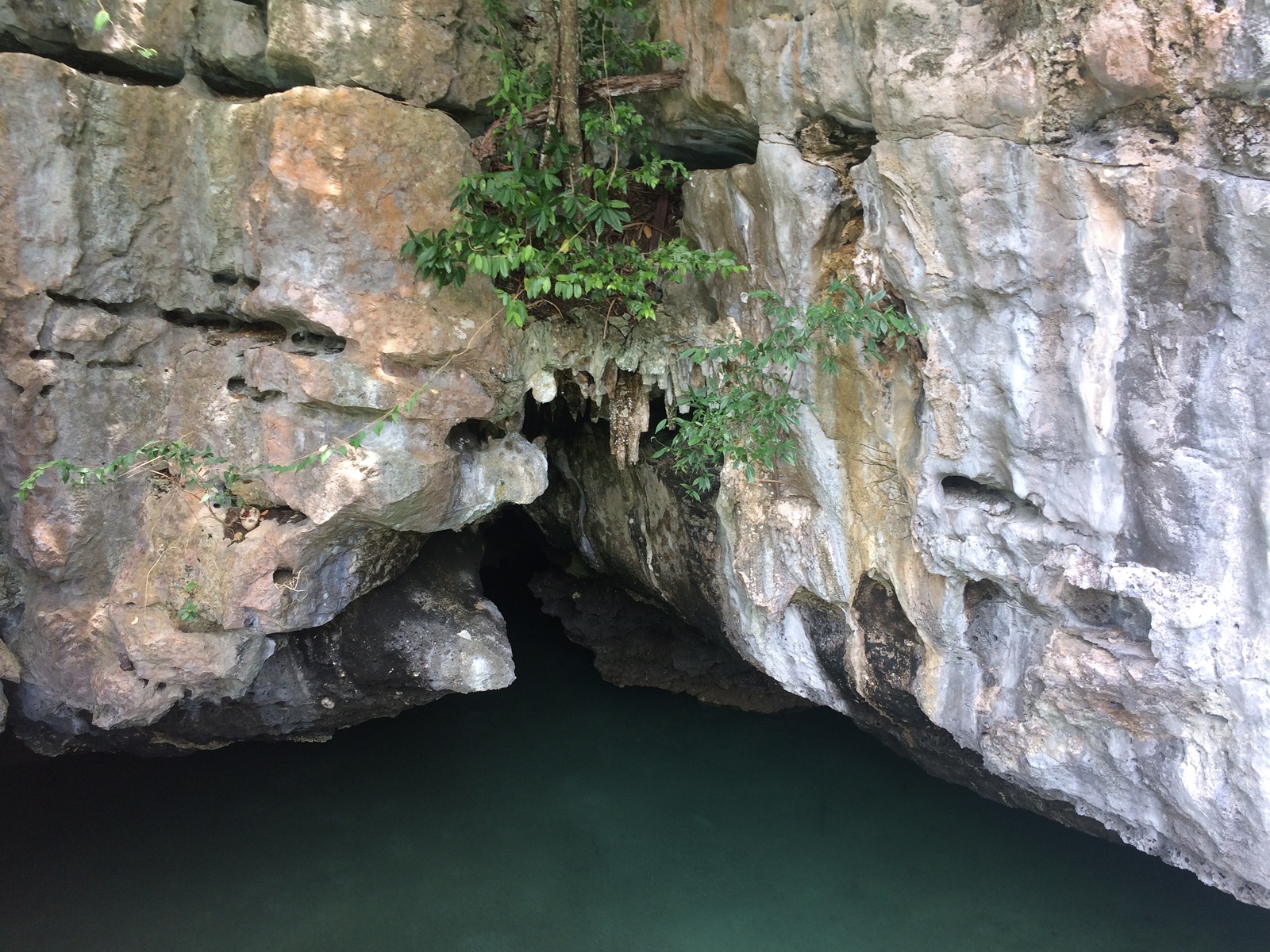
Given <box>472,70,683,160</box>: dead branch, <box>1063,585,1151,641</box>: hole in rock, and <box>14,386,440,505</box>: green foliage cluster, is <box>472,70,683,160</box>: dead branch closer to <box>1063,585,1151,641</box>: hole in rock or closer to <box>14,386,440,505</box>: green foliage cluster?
<box>14,386,440,505</box>: green foliage cluster

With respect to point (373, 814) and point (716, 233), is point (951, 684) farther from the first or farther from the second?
point (373, 814)

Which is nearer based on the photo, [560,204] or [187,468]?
[560,204]

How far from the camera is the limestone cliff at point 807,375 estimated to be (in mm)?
2529

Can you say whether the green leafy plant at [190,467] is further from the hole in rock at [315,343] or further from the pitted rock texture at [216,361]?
the hole in rock at [315,343]

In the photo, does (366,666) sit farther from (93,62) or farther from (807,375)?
(93,62)

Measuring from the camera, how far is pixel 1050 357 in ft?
9.04

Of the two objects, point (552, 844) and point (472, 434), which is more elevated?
point (472, 434)

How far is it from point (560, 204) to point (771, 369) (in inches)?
44.6

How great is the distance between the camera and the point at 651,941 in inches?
182

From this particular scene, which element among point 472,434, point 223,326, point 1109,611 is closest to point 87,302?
point 223,326

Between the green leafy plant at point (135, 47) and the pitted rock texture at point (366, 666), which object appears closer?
the green leafy plant at point (135, 47)

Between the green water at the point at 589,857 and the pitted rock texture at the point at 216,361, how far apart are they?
140 centimetres

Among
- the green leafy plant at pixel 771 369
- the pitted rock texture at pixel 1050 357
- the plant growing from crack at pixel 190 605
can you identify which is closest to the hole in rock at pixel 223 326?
the plant growing from crack at pixel 190 605

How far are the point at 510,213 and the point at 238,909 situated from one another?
13.5ft
